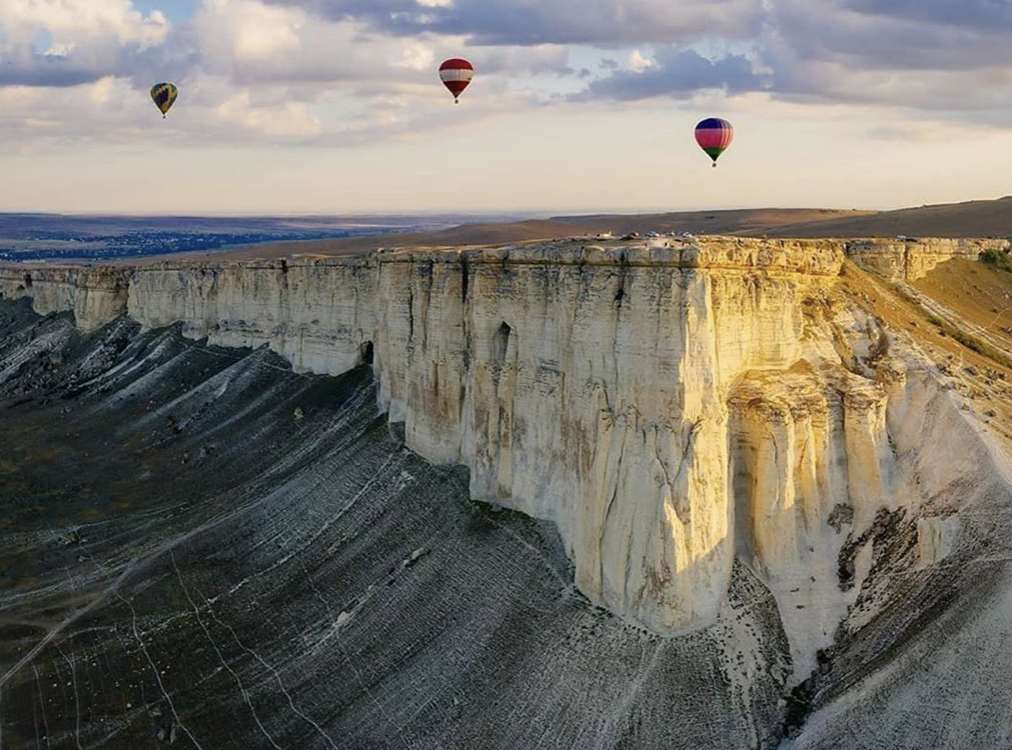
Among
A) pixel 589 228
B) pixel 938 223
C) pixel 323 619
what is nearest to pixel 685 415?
pixel 323 619

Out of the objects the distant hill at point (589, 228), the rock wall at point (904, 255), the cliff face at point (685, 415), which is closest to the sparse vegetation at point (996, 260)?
the rock wall at point (904, 255)

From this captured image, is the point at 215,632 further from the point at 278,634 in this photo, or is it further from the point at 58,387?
the point at 58,387

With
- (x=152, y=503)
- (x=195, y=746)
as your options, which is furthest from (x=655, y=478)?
(x=152, y=503)

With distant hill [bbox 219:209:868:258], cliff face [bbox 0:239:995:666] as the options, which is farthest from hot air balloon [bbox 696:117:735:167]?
distant hill [bbox 219:209:868:258]

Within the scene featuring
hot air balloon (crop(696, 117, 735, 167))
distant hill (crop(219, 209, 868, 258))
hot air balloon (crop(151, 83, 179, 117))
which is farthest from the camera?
distant hill (crop(219, 209, 868, 258))

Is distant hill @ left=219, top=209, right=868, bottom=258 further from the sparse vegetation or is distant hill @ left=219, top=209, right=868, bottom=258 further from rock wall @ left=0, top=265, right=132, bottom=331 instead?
the sparse vegetation

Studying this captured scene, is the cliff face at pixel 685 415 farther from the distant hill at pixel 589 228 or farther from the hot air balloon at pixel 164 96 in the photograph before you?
the distant hill at pixel 589 228
